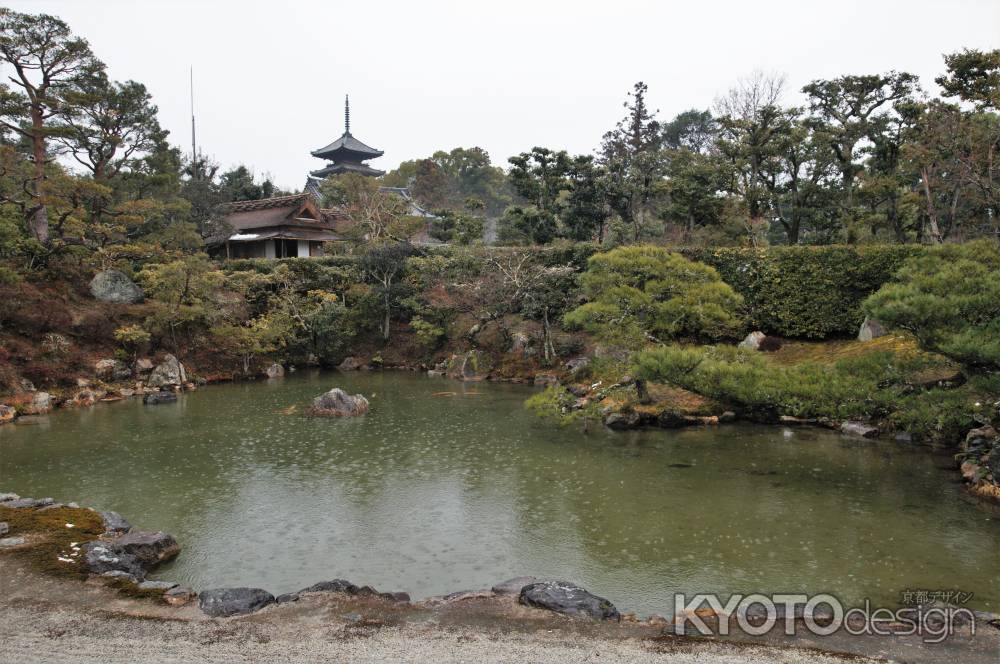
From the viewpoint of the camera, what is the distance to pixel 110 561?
6895 mm

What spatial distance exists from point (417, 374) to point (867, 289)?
1459cm

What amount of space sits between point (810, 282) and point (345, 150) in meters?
38.5

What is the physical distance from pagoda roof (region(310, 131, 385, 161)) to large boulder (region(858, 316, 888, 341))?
40.1m

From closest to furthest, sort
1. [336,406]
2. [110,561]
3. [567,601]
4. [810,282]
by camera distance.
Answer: [567,601] → [110,561] → [336,406] → [810,282]

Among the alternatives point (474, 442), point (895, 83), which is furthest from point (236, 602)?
point (895, 83)

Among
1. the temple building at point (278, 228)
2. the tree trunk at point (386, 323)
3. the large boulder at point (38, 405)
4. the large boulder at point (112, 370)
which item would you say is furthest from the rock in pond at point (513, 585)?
the temple building at point (278, 228)

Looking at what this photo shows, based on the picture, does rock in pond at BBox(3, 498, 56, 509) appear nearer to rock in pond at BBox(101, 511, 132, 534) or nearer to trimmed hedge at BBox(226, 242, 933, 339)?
rock in pond at BBox(101, 511, 132, 534)

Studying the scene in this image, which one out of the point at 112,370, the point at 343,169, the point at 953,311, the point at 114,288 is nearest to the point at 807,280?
the point at 953,311

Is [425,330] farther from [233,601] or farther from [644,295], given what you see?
[233,601]

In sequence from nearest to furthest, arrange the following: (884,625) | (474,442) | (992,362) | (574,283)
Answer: (884,625), (992,362), (474,442), (574,283)

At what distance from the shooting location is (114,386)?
1911cm

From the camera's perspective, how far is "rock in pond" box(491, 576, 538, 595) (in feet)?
20.9

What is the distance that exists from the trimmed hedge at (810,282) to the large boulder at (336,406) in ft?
39.4

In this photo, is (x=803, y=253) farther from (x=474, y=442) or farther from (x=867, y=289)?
(x=474, y=442)
